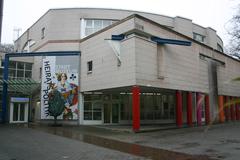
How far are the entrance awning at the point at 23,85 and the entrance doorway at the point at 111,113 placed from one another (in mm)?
7032

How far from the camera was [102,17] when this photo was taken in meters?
30.2

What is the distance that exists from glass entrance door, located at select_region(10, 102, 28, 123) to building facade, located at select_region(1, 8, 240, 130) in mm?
1374

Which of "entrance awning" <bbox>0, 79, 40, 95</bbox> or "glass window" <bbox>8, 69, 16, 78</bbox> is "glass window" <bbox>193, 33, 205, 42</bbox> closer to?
"entrance awning" <bbox>0, 79, 40, 95</bbox>

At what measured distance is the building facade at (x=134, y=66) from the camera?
19719 mm

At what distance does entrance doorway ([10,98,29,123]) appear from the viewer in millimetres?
29375

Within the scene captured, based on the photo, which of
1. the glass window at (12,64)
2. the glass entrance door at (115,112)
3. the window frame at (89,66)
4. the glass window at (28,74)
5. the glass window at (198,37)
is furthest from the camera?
the glass window at (198,37)

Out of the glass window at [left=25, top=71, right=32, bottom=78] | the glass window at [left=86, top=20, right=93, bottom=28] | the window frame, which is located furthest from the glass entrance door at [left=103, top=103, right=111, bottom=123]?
the glass window at [left=25, top=71, right=32, bottom=78]

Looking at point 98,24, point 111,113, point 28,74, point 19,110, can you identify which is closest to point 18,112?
point 19,110

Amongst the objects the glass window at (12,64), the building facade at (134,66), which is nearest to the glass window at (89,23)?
the building facade at (134,66)

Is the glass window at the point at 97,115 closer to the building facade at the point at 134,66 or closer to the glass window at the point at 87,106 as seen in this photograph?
the building facade at the point at 134,66

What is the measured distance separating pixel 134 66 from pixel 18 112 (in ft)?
56.1

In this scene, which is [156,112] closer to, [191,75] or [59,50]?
[191,75]

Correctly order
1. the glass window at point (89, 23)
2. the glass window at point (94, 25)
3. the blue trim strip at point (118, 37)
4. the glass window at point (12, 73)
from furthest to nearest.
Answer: the glass window at point (12, 73), the glass window at point (89, 23), the glass window at point (94, 25), the blue trim strip at point (118, 37)

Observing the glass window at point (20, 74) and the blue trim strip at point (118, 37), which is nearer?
the blue trim strip at point (118, 37)
